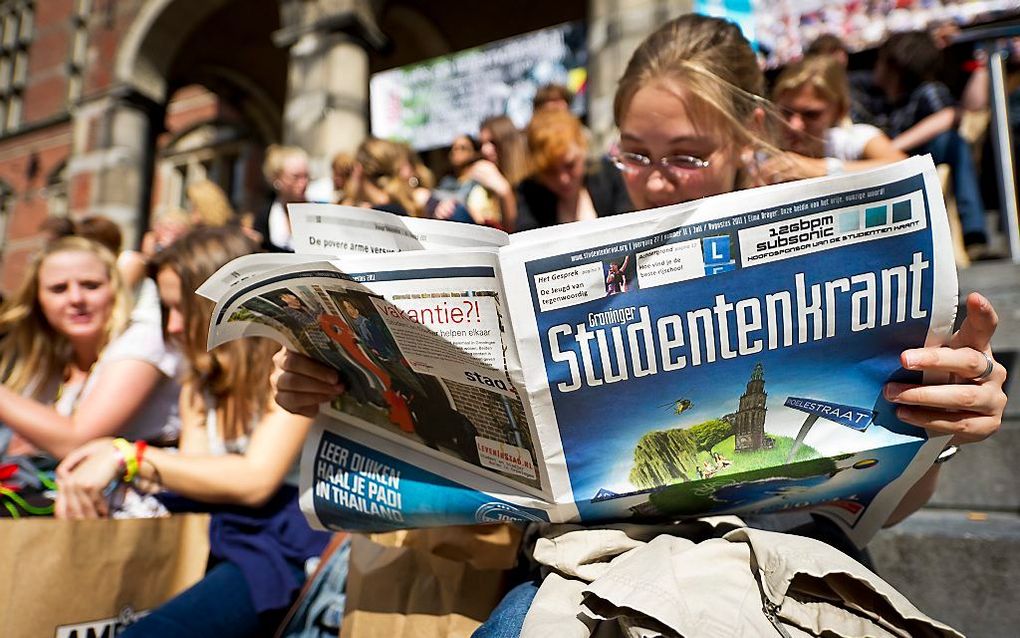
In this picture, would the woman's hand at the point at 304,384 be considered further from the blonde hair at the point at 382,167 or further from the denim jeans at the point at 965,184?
the denim jeans at the point at 965,184

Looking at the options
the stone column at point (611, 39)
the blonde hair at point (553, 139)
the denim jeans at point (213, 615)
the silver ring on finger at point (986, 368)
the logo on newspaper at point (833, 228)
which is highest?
the stone column at point (611, 39)

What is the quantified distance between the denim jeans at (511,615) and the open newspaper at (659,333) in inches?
3.7

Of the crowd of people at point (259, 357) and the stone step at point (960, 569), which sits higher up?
the crowd of people at point (259, 357)

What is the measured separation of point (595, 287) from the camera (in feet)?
2.19

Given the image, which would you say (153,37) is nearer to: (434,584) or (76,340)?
(76,340)

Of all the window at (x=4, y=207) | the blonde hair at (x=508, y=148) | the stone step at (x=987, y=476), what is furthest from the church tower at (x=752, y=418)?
the window at (x=4, y=207)

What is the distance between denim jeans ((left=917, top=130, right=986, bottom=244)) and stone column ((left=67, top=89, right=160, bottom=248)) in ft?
25.5

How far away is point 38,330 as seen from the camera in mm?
1739

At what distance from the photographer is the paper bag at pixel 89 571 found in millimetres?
961

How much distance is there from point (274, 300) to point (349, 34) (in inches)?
218

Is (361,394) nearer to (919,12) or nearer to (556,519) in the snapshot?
(556,519)

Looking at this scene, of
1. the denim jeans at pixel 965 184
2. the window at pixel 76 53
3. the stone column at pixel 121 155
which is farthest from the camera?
the window at pixel 76 53

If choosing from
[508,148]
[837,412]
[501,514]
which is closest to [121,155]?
[508,148]

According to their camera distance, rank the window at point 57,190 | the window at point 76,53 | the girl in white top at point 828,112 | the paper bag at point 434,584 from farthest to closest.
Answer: the window at point 57,190
the window at point 76,53
the girl in white top at point 828,112
the paper bag at point 434,584
